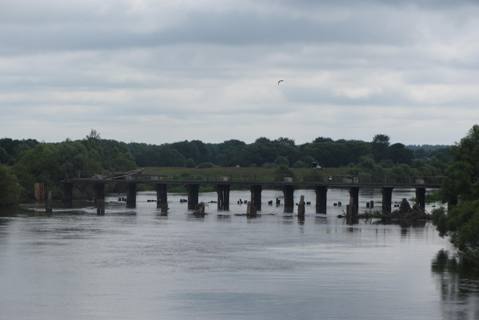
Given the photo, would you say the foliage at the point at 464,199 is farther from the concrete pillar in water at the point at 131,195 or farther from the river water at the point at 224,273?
the concrete pillar in water at the point at 131,195

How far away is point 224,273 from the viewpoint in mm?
91375

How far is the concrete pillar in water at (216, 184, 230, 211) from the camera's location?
586ft

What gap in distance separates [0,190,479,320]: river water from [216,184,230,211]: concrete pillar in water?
124 feet

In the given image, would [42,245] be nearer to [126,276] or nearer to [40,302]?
[126,276]

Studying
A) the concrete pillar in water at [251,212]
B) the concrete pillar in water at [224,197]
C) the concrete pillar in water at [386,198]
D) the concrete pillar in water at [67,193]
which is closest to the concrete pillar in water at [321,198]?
the concrete pillar in water at [386,198]

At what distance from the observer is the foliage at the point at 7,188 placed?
171 meters

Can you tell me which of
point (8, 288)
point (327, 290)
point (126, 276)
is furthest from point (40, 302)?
point (327, 290)

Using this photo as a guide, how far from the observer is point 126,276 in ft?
291

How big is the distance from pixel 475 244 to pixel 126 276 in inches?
996

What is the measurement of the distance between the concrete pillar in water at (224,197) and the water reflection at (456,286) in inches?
2973

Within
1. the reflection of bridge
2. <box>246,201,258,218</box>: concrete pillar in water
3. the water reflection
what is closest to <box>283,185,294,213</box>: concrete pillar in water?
the reflection of bridge

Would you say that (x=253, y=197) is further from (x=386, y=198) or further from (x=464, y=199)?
(x=464, y=199)

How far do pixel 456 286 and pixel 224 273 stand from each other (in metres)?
17.6

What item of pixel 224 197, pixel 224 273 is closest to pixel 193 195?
pixel 224 197
